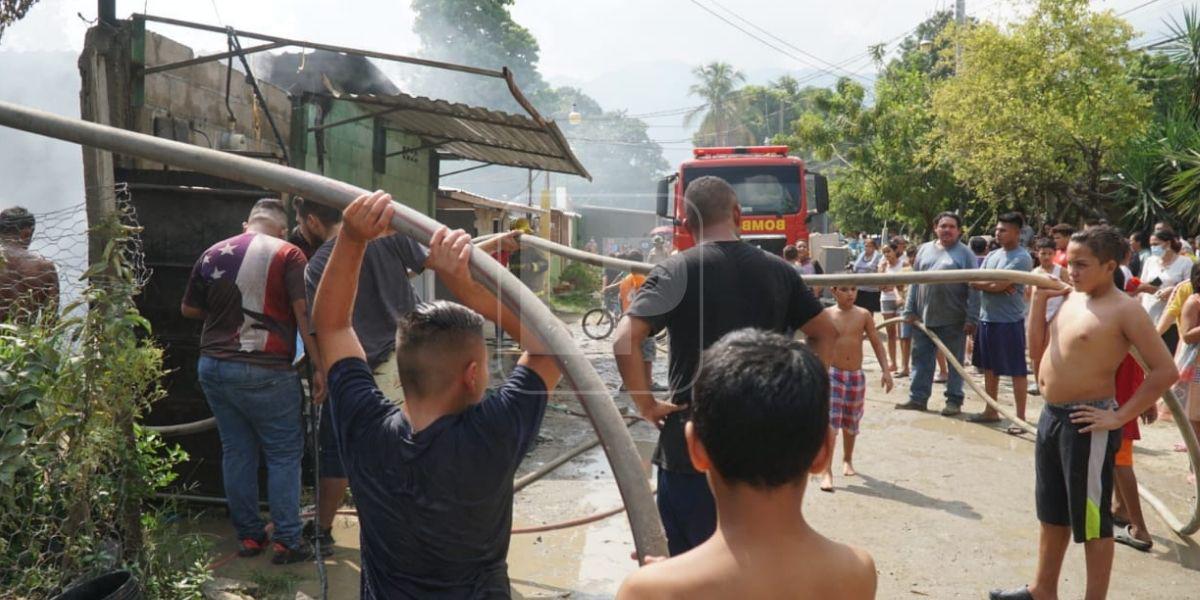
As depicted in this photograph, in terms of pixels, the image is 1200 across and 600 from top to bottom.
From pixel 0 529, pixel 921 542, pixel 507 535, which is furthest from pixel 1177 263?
pixel 0 529

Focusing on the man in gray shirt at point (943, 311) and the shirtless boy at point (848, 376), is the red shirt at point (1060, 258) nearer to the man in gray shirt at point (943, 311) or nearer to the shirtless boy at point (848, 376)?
the man in gray shirt at point (943, 311)

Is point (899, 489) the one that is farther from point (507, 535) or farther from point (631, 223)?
point (631, 223)

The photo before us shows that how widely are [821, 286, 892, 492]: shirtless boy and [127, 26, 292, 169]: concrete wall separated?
4.36 m

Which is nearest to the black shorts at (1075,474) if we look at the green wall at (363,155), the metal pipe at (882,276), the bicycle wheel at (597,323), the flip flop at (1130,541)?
the metal pipe at (882,276)

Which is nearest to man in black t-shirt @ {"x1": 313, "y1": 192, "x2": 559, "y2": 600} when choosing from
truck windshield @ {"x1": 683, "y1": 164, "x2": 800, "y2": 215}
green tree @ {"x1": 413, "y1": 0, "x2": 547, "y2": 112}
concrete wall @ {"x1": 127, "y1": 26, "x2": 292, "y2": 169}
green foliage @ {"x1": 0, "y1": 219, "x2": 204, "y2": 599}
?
green foliage @ {"x1": 0, "y1": 219, "x2": 204, "y2": 599}

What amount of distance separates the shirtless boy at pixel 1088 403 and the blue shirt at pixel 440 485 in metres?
3.00

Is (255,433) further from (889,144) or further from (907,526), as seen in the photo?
(889,144)

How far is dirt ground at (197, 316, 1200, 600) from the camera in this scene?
4.67m

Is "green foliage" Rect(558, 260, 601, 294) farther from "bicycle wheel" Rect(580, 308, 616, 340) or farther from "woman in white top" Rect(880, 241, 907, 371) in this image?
"woman in white top" Rect(880, 241, 907, 371)

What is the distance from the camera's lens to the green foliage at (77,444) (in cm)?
322

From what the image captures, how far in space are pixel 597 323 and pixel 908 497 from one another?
9.46 metres

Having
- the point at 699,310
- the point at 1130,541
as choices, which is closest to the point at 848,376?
the point at 1130,541

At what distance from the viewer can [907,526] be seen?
569cm

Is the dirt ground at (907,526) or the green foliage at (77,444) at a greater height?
the green foliage at (77,444)
